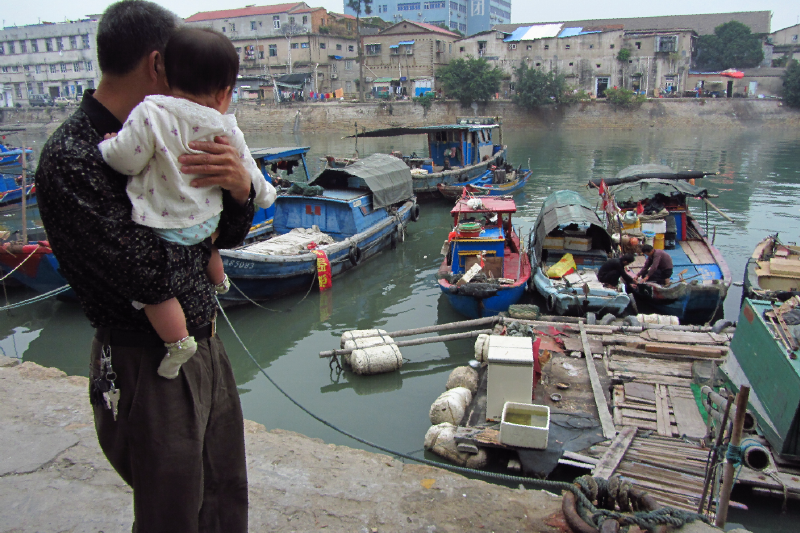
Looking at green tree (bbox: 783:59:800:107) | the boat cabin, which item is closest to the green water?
the boat cabin

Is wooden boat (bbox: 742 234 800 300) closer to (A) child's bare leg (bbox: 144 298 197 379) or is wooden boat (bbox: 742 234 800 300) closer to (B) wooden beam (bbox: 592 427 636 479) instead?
(B) wooden beam (bbox: 592 427 636 479)

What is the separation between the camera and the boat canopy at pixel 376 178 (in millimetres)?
13992

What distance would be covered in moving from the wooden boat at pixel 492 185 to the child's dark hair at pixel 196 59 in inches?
717

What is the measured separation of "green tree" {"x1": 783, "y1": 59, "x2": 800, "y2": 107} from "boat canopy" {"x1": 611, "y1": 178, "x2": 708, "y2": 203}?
126 ft

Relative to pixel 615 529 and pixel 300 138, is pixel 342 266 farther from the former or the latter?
pixel 300 138

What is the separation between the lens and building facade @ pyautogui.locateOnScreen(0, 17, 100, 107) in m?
57.5

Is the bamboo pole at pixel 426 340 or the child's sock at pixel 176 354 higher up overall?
the child's sock at pixel 176 354

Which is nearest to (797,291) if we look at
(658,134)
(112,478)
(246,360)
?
(246,360)

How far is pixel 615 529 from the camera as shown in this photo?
2.54 meters

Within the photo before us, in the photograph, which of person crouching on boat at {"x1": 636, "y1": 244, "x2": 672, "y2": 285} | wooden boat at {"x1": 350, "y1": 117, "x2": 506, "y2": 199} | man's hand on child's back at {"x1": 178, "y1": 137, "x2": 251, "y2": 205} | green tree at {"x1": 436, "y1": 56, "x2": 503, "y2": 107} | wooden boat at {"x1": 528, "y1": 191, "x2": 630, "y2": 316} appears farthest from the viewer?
green tree at {"x1": 436, "y1": 56, "x2": 503, "y2": 107}

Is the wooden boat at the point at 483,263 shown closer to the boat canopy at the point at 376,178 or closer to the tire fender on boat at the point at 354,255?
the tire fender on boat at the point at 354,255

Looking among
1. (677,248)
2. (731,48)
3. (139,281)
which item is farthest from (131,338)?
(731,48)

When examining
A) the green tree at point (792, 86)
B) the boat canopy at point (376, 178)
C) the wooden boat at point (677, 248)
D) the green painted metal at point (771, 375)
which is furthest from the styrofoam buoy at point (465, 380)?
the green tree at point (792, 86)

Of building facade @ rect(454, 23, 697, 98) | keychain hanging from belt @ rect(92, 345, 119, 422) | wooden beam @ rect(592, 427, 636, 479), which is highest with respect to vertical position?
building facade @ rect(454, 23, 697, 98)
